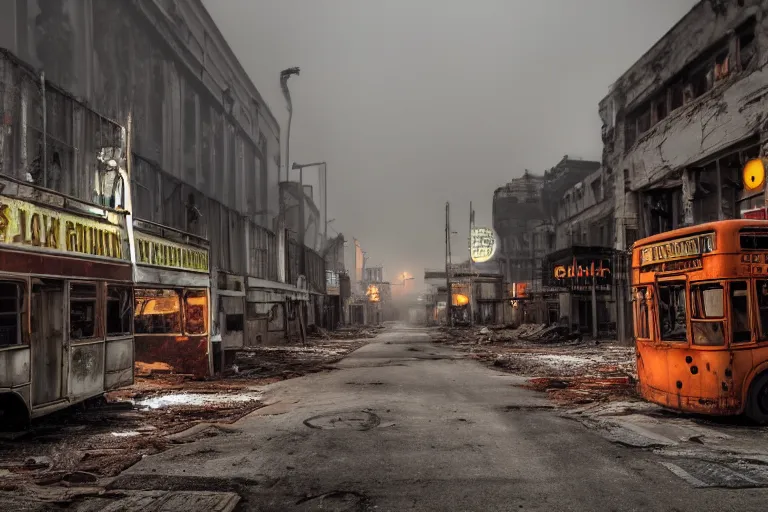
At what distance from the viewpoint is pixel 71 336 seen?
933 centimetres

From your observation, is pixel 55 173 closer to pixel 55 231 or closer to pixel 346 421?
pixel 55 231

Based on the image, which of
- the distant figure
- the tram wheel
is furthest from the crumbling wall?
the distant figure

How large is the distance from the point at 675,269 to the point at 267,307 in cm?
2371

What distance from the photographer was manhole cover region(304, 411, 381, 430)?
8.84 m

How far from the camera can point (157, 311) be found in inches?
626

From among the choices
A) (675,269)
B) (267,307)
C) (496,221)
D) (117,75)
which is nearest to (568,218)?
(496,221)

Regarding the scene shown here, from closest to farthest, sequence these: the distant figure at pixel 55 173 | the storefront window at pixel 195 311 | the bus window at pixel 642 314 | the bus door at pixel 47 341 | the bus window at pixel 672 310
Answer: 1. the bus door at pixel 47 341
2. the bus window at pixel 672 310
3. the bus window at pixel 642 314
4. the distant figure at pixel 55 173
5. the storefront window at pixel 195 311

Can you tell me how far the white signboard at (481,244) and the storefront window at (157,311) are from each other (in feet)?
151

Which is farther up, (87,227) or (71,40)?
(71,40)

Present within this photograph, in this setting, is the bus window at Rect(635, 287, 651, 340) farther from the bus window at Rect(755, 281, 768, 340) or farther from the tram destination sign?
the bus window at Rect(755, 281, 768, 340)

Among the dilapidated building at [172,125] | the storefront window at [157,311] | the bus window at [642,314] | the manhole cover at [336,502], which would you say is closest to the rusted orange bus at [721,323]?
the bus window at [642,314]

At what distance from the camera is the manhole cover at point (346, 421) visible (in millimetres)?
8836

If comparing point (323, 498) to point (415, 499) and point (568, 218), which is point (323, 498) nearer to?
point (415, 499)

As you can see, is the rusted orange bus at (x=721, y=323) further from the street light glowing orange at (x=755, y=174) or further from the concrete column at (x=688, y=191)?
the concrete column at (x=688, y=191)
